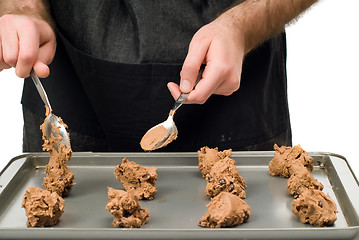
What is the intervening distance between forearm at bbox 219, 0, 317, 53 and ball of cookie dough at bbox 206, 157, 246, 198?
0.38 meters

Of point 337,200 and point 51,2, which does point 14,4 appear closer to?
point 51,2

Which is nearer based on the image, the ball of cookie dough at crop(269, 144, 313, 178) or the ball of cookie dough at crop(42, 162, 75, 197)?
the ball of cookie dough at crop(42, 162, 75, 197)

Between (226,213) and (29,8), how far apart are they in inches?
38.5

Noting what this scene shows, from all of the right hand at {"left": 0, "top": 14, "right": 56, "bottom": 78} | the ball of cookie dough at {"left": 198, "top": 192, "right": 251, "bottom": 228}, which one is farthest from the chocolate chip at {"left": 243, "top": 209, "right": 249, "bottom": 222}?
the right hand at {"left": 0, "top": 14, "right": 56, "bottom": 78}

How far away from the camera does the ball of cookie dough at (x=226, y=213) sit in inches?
49.9

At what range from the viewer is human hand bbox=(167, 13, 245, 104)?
4.74ft

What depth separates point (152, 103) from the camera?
1.80m

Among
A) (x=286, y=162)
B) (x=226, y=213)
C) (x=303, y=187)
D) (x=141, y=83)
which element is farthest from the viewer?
(x=141, y=83)

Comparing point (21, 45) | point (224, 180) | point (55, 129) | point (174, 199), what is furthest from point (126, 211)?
point (21, 45)

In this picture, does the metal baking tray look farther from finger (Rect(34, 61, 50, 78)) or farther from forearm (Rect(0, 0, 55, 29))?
forearm (Rect(0, 0, 55, 29))

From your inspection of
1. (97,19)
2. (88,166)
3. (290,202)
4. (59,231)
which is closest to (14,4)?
(97,19)

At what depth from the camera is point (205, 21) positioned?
1796mm

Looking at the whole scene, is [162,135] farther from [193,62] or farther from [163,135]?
[193,62]

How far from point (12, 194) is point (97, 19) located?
2.13ft
